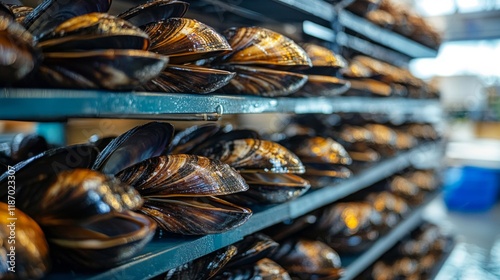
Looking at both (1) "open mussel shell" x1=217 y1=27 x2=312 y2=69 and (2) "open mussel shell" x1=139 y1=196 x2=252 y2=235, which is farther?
(1) "open mussel shell" x1=217 y1=27 x2=312 y2=69

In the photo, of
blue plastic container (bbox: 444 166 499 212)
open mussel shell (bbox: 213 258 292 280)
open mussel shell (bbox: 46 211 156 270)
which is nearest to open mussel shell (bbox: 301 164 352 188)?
open mussel shell (bbox: 213 258 292 280)

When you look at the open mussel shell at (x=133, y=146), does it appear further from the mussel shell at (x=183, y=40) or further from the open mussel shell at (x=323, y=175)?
the open mussel shell at (x=323, y=175)

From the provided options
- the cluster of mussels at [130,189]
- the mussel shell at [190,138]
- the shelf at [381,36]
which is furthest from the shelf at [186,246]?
the shelf at [381,36]

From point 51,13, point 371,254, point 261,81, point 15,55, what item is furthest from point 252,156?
point 371,254

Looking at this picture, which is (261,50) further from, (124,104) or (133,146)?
(124,104)

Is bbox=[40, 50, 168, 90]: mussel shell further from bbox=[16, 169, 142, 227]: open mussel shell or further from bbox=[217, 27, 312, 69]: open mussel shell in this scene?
bbox=[217, 27, 312, 69]: open mussel shell

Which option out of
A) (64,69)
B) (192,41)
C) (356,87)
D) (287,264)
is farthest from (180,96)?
(356,87)
